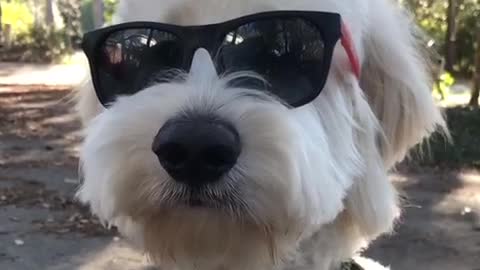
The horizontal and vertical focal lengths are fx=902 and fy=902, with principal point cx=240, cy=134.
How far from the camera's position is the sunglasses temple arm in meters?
2.39

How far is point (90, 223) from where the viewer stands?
6.79 meters

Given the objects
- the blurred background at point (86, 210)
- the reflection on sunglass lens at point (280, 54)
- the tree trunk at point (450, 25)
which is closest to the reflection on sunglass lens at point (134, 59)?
the reflection on sunglass lens at point (280, 54)

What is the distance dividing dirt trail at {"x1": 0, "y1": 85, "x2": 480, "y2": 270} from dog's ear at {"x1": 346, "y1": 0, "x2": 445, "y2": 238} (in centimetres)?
187

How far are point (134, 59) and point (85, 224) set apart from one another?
4544 millimetres

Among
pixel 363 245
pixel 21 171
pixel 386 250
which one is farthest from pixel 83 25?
pixel 363 245

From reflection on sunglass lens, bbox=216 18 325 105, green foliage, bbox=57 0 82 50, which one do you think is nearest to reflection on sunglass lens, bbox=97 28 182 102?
reflection on sunglass lens, bbox=216 18 325 105

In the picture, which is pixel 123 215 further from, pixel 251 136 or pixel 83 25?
pixel 83 25

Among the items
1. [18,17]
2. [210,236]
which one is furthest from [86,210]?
[18,17]

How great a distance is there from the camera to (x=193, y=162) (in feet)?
6.44

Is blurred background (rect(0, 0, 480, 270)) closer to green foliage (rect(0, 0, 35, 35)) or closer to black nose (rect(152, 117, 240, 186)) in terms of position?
black nose (rect(152, 117, 240, 186))

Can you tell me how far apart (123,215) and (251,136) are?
1.19 feet

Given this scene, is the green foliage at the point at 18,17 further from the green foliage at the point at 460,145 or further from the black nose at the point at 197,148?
the black nose at the point at 197,148

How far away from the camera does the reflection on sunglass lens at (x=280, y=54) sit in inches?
87.6

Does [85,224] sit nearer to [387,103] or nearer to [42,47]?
[387,103]
